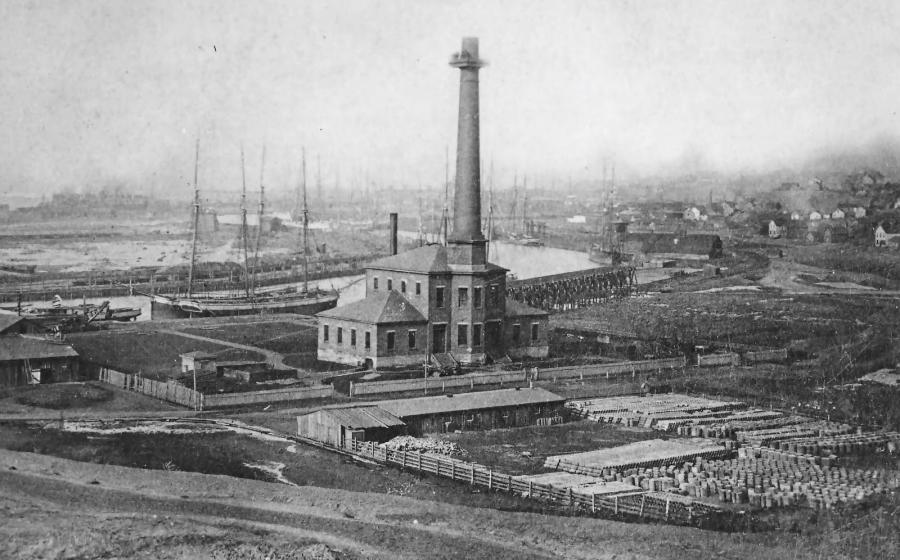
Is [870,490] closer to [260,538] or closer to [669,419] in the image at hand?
[669,419]

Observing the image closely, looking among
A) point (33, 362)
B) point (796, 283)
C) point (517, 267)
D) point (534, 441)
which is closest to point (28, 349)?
point (33, 362)

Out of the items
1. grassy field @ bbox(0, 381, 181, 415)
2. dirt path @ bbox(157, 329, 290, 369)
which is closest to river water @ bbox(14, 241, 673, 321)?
dirt path @ bbox(157, 329, 290, 369)

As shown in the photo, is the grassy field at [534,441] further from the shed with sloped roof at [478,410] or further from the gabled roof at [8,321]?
the gabled roof at [8,321]

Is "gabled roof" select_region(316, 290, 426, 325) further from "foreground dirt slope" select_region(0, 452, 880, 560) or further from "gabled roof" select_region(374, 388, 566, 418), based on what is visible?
"foreground dirt slope" select_region(0, 452, 880, 560)

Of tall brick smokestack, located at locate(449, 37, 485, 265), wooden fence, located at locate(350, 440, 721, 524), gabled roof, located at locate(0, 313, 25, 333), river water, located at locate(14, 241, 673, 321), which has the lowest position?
river water, located at locate(14, 241, 673, 321)

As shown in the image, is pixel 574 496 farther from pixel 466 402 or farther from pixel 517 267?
pixel 517 267

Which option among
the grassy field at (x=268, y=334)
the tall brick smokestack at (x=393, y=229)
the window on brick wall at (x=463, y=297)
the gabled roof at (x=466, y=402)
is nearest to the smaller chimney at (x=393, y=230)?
the tall brick smokestack at (x=393, y=229)

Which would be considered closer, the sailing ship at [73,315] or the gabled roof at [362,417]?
the gabled roof at [362,417]
